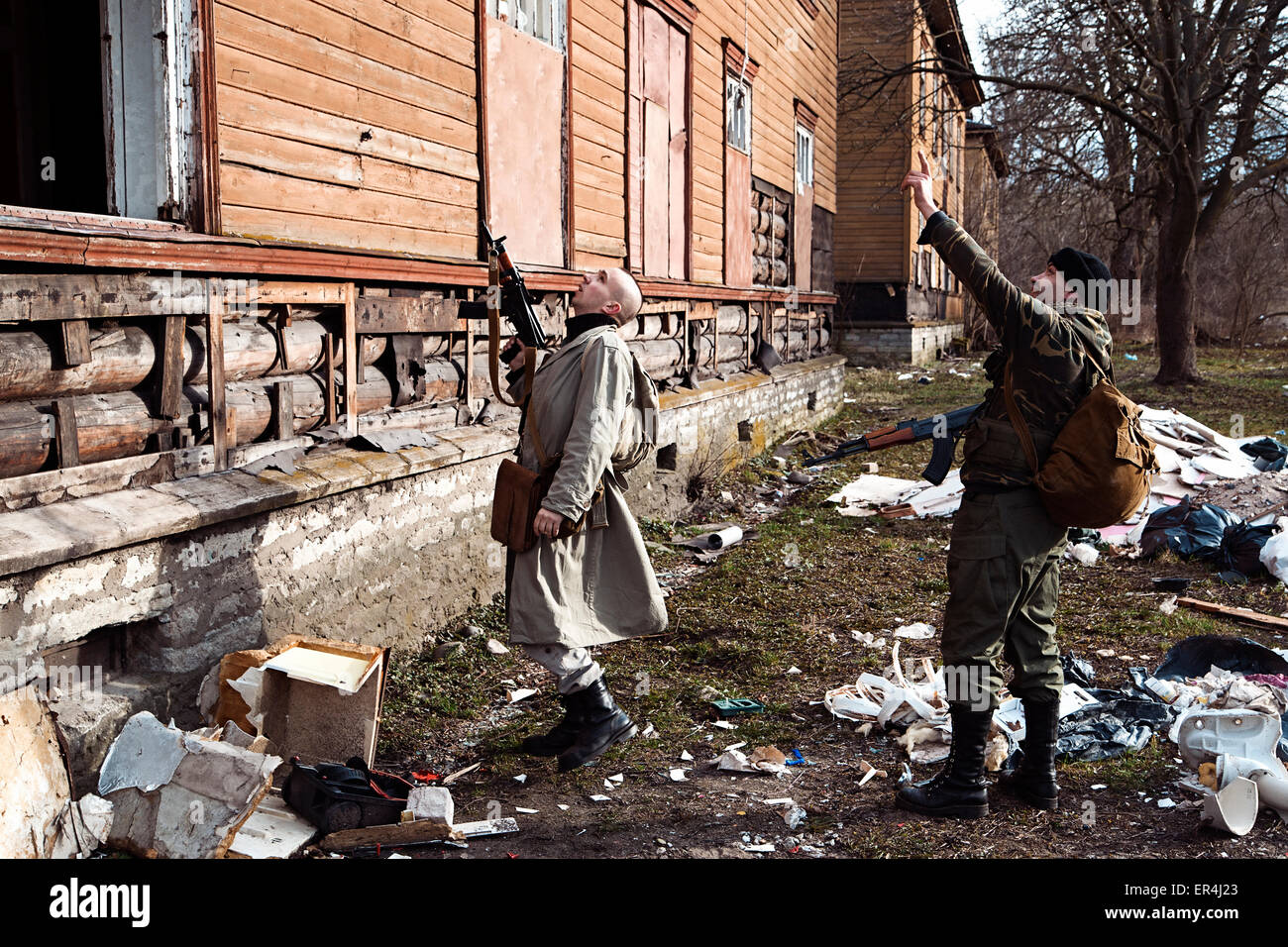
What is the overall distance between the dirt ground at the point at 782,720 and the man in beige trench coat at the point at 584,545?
270 mm

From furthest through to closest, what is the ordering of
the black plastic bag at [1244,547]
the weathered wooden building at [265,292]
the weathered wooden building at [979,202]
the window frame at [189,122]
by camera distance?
1. the weathered wooden building at [979,202]
2. the black plastic bag at [1244,547]
3. the window frame at [189,122]
4. the weathered wooden building at [265,292]

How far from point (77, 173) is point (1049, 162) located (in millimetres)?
21332

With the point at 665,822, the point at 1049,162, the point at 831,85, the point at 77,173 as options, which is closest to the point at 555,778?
the point at 665,822

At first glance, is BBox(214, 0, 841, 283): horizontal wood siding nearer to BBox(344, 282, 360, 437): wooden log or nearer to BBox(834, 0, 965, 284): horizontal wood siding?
BBox(344, 282, 360, 437): wooden log

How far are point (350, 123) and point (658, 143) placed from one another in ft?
16.3

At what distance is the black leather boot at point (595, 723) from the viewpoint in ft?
14.7

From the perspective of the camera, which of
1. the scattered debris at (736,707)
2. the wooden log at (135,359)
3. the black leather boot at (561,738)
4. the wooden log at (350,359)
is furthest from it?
the wooden log at (350,359)

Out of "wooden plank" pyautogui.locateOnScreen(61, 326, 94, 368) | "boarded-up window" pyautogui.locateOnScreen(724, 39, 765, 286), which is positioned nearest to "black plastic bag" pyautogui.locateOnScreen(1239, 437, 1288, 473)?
"boarded-up window" pyautogui.locateOnScreen(724, 39, 765, 286)

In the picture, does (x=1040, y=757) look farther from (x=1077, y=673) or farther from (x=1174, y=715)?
(x=1077, y=673)

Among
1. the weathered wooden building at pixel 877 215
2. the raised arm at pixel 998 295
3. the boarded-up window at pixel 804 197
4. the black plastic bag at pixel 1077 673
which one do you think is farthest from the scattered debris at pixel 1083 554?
the weathered wooden building at pixel 877 215

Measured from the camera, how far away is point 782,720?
16.7 feet

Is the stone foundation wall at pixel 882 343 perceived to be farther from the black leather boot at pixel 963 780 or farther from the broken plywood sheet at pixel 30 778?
the broken plywood sheet at pixel 30 778
